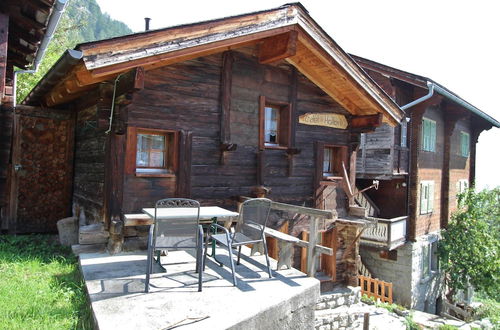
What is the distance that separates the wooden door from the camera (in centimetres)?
858

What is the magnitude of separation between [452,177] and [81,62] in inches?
776

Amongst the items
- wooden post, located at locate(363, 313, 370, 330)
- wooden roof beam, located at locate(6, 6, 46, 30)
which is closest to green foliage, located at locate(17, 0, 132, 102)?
wooden roof beam, located at locate(6, 6, 46, 30)

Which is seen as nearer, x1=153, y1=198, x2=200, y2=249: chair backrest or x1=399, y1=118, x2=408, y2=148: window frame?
x1=153, y1=198, x2=200, y2=249: chair backrest

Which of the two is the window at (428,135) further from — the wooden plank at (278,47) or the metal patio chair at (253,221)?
the metal patio chair at (253,221)

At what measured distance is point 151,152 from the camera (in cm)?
683

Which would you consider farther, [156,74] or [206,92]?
[206,92]

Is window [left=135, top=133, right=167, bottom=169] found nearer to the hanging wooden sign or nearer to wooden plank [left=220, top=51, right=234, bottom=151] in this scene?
wooden plank [left=220, top=51, right=234, bottom=151]

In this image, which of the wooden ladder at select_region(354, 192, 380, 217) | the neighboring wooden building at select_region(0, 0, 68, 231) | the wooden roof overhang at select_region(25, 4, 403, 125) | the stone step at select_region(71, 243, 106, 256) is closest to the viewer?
the neighboring wooden building at select_region(0, 0, 68, 231)

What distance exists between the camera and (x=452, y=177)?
19.8 meters

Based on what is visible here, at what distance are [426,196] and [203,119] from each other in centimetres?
1319

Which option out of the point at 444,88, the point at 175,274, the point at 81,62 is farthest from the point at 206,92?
the point at 444,88

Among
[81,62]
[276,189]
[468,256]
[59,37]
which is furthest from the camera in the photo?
[59,37]

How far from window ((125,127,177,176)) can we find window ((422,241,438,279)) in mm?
13829

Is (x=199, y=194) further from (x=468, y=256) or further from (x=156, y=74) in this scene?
(x=468, y=256)
